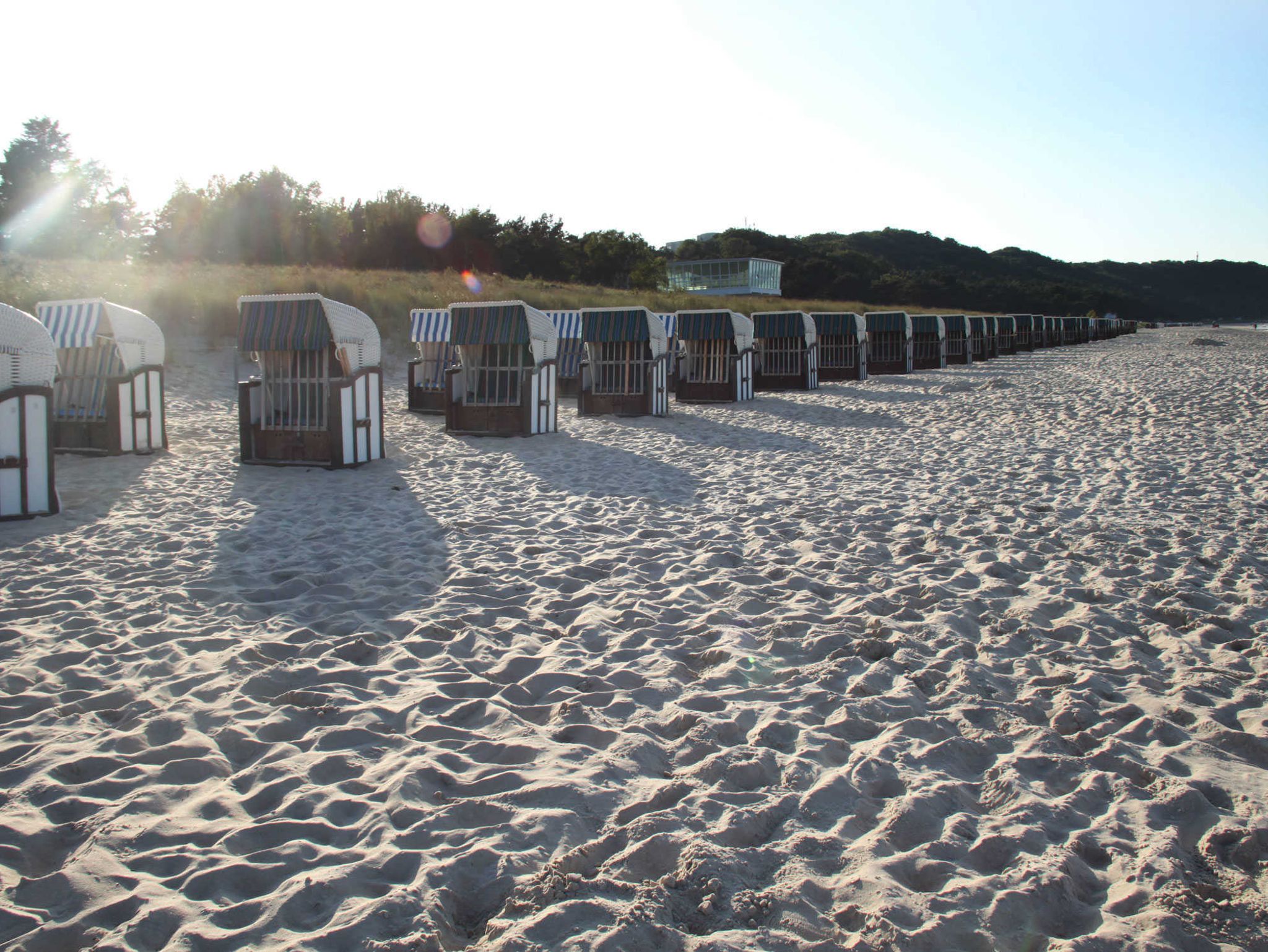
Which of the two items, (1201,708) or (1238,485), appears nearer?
(1201,708)

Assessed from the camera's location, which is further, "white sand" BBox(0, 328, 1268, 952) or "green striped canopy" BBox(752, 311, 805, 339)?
"green striped canopy" BBox(752, 311, 805, 339)

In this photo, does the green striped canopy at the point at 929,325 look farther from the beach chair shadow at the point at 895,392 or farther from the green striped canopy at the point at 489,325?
the green striped canopy at the point at 489,325

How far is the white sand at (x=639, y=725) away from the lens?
232 centimetres

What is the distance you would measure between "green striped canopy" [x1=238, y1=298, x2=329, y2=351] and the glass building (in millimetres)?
57092

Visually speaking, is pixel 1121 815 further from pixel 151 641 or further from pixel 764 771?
pixel 151 641

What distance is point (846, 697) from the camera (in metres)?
3.67

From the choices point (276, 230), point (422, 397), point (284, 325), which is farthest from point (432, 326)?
point (276, 230)

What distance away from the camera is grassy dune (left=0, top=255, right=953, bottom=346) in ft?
58.7

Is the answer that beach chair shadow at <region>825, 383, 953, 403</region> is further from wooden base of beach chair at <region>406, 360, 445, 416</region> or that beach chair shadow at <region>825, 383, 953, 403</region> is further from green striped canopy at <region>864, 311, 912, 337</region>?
wooden base of beach chair at <region>406, 360, 445, 416</region>

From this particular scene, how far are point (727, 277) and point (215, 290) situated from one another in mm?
53330

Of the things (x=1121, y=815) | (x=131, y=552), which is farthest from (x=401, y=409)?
(x=1121, y=815)

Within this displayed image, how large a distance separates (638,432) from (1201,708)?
32.6 feet

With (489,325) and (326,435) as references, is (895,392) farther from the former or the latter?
(326,435)

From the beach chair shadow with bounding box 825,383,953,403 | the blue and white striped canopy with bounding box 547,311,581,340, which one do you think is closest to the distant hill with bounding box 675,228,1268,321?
the beach chair shadow with bounding box 825,383,953,403
